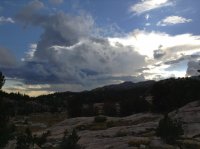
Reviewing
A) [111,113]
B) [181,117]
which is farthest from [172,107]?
[111,113]

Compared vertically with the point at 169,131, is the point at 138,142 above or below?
below

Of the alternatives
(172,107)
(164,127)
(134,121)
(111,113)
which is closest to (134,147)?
(164,127)

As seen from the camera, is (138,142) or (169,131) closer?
(169,131)

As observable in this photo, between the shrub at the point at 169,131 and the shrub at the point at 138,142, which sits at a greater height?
the shrub at the point at 169,131

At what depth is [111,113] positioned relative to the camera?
114m

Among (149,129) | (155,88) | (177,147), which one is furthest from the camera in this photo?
Answer: (155,88)

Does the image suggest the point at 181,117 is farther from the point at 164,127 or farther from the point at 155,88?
the point at 155,88

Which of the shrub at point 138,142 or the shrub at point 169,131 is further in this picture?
the shrub at point 138,142

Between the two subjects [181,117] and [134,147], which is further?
[181,117]

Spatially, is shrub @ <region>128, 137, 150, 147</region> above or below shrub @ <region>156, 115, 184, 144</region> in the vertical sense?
below

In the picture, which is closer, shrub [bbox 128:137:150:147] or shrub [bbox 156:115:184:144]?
shrub [bbox 156:115:184:144]

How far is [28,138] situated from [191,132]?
25.7 m

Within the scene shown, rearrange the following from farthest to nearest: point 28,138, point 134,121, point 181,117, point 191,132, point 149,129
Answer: point 134,121 < point 181,117 < point 149,129 < point 191,132 < point 28,138

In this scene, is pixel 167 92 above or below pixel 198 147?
above
